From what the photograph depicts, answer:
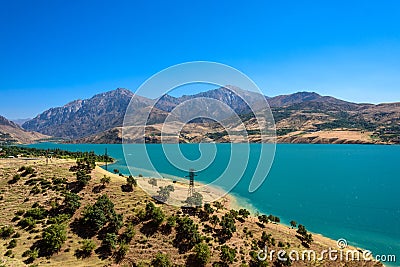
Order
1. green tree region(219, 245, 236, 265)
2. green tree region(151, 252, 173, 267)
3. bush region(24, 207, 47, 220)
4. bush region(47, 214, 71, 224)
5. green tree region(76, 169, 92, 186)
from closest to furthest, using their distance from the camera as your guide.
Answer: green tree region(151, 252, 173, 267), green tree region(219, 245, 236, 265), bush region(47, 214, 71, 224), bush region(24, 207, 47, 220), green tree region(76, 169, 92, 186)

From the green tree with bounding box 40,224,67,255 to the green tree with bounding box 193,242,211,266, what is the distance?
19714 mm

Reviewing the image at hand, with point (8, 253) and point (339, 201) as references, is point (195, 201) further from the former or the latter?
point (339, 201)

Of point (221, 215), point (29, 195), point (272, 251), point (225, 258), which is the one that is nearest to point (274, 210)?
point (221, 215)

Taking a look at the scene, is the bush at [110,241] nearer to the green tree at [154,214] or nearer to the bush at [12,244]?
the green tree at [154,214]

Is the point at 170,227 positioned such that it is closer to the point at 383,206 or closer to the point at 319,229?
the point at 319,229

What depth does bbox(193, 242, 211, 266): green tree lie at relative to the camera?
115 ft

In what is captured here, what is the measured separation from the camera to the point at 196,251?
36188 millimetres

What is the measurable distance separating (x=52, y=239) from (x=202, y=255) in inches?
853

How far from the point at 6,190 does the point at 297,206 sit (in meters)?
62.5

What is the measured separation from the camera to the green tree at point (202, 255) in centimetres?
3512

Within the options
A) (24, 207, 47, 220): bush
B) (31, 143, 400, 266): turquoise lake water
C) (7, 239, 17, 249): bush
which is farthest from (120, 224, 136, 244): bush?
(31, 143, 400, 266): turquoise lake water

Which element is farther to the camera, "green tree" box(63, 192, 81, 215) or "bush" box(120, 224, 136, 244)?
"green tree" box(63, 192, 81, 215)

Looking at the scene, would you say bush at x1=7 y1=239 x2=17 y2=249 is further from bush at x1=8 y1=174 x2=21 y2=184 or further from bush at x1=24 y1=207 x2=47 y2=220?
bush at x1=8 y1=174 x2=21 y2=184

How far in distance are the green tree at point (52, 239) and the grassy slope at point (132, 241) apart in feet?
2.98
